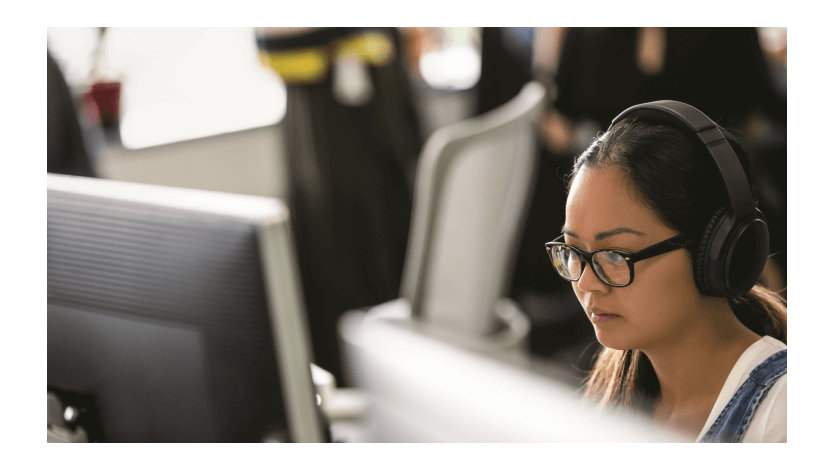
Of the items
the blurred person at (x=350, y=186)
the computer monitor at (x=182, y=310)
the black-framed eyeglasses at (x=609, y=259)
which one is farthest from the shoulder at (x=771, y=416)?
the blurred person at (x=350, y=186)

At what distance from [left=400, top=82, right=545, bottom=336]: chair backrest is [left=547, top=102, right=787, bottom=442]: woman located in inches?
10.4

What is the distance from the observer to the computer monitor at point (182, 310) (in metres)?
0.74

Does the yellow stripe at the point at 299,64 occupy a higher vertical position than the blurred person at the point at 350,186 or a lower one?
higher

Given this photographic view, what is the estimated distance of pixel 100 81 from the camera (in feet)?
5.64

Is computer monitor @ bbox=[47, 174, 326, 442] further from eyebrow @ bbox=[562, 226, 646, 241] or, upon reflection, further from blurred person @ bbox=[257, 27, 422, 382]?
blurred person @ bbox=[257, 27, 422, 382]

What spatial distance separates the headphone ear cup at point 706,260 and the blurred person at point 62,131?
1103mm

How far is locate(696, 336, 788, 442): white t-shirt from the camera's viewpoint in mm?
1018

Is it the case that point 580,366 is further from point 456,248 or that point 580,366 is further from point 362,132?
point 362,132

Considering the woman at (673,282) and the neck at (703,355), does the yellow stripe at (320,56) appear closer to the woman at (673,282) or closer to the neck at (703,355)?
the woman at (673,282)

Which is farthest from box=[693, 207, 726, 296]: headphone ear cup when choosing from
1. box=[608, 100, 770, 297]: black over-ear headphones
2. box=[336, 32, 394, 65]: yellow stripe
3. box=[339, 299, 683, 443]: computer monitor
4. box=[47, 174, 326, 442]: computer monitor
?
box=[336, 32, 394, 65]: yellow stripe
